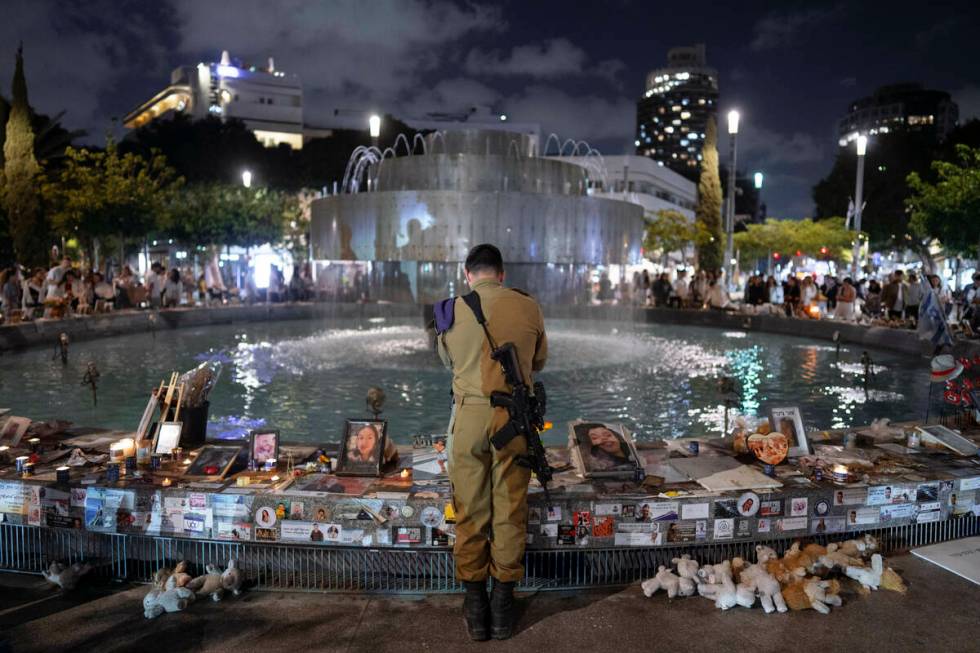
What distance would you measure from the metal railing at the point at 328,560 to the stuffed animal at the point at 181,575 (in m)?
0.17

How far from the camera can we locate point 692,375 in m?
12.6

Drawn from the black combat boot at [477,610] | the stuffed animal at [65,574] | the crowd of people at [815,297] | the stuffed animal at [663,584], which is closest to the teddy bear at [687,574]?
the stuffed animal at [663,584]

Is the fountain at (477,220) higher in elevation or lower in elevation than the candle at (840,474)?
higher

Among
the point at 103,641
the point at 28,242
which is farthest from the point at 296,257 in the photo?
the point at 103,641

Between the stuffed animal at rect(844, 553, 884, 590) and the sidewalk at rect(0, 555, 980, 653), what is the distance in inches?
2.8

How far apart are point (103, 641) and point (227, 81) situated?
107 m

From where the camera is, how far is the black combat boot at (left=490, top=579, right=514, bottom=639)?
12.8 ft

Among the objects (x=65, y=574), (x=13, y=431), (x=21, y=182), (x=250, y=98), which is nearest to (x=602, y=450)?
(x=65, y=574)

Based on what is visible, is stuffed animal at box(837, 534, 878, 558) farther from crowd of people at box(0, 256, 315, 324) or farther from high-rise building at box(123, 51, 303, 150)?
high-rise building at box(123, 51, 303, 150)

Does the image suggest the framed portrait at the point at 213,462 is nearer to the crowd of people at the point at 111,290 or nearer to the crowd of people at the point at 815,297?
the crowd of people at the point at 111,290

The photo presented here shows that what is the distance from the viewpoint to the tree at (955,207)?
2572 cm

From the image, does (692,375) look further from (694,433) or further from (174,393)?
(174,393)

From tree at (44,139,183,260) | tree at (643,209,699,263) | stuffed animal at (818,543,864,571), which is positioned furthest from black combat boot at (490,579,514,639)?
tree at (643,209,699,263)

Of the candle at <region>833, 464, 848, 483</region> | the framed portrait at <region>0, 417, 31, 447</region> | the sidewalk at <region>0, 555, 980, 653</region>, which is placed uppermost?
the framed portrait at <region>0, 417, 31, 447</region>
